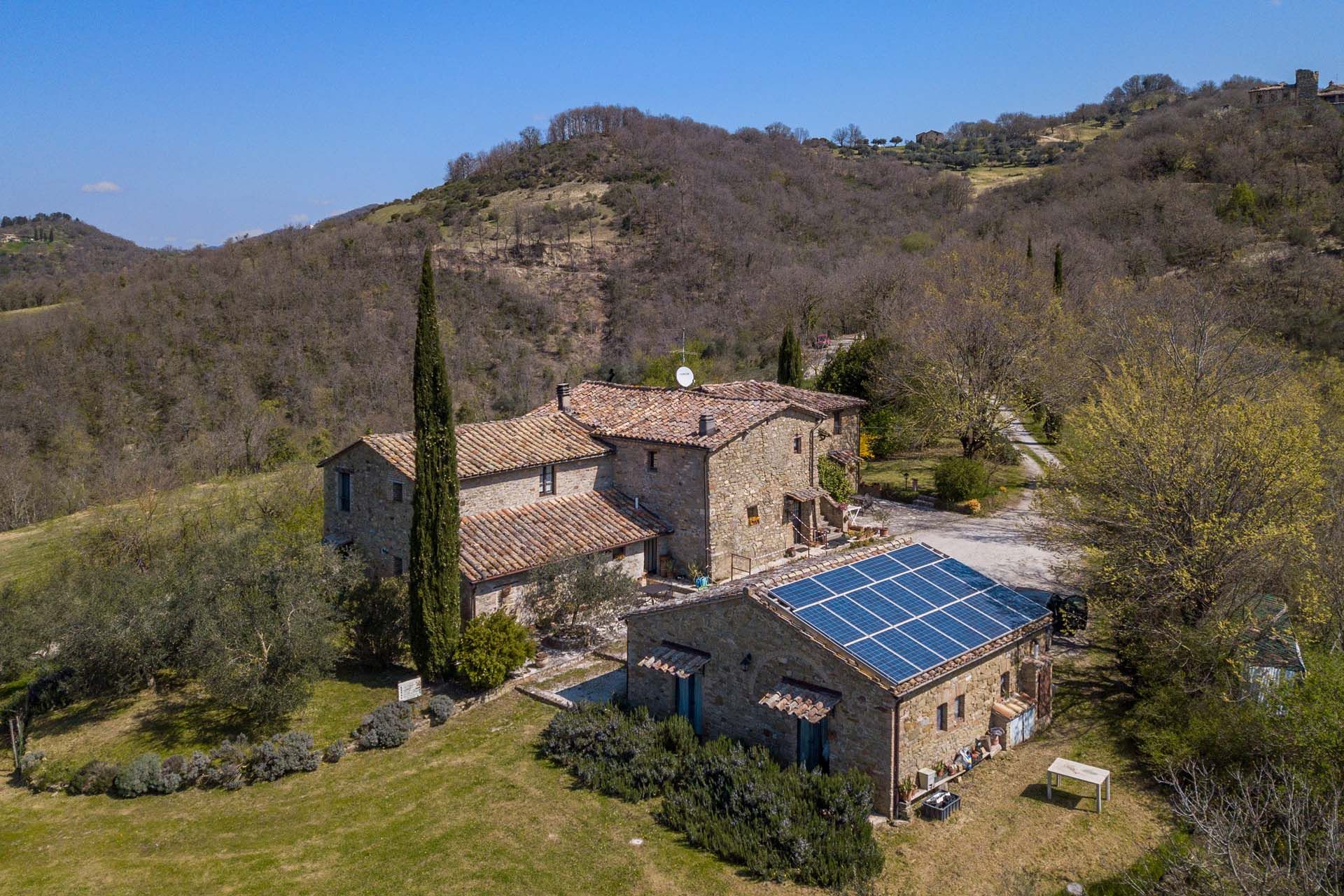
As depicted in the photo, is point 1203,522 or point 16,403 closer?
point 1203,522

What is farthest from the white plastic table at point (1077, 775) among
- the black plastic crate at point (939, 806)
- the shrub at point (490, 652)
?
the shrub at point (490, 652)

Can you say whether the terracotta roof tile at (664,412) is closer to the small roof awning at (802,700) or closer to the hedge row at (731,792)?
the hedge row at (731,792)

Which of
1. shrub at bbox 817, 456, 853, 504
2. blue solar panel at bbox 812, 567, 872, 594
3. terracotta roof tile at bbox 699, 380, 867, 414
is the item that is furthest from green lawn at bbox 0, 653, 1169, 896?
terracotta roof tile at bbox 699, 380, 867, 414

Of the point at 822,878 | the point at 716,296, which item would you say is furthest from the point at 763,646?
the point at 716,296

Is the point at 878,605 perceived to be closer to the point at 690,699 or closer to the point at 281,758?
the point at 690,699

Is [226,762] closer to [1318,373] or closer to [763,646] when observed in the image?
[763,646]

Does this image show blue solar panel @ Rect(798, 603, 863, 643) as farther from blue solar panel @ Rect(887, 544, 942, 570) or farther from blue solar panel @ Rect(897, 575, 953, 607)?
Answer: blue solar panel @ Rect(887, 544, 942, 570)
